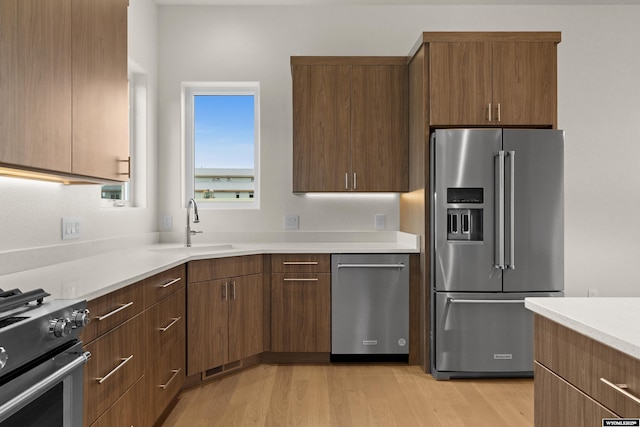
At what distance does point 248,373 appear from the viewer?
323 cm

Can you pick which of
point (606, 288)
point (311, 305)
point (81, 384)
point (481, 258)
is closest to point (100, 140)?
point (81, 384)

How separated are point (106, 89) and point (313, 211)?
2.12m

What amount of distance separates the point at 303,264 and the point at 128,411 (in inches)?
66.7

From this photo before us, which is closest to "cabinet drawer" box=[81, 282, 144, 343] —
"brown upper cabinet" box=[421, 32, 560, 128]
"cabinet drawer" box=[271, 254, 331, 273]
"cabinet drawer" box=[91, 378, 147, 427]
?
"cabinet drawer" box=[91, 378, 147, 427]

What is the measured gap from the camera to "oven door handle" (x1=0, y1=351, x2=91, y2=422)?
3.53 feet

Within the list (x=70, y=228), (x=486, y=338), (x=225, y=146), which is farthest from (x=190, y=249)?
(x=486, y=338)

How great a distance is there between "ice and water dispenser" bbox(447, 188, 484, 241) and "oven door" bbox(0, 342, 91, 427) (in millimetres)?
2428

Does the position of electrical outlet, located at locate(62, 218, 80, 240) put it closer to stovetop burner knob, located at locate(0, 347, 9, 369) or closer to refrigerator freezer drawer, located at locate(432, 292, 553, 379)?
stovetop burner knob, located at locate(0, 347, 9, 369)

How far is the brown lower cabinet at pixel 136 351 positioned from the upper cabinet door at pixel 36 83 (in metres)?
0.58

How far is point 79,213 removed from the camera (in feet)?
8.68

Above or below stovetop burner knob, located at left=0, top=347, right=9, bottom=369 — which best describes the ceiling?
above

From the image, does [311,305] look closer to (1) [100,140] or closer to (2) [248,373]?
(2) [248,373]

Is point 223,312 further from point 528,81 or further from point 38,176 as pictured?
point 528,81

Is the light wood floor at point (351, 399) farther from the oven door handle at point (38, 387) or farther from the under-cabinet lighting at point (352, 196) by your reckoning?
the under-cabinet lighting at point (352, 196)
